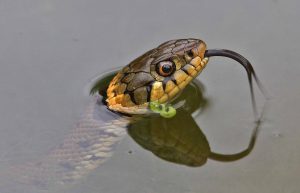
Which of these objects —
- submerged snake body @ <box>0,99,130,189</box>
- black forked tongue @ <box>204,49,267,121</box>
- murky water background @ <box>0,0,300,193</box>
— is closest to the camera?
murky water background @ <box>0,0,300,193</box>

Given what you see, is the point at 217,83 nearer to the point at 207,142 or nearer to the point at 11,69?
the point at 207,142

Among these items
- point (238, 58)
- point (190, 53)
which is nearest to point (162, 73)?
point (190, 53)

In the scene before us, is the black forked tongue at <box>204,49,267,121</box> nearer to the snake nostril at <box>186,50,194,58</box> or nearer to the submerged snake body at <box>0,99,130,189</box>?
the snake nostril at <box>186,50,194,58</box>

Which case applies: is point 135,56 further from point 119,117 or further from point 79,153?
point 79,153

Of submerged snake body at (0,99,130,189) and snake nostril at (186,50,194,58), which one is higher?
snake nostril at (186,50,194,58)

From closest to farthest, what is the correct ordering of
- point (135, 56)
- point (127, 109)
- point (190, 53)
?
point (190, 53) < point (127, 109) < point (135, 56)

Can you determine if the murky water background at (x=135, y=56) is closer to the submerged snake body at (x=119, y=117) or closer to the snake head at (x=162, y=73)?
the submerged snake body at (x=119, y=117)

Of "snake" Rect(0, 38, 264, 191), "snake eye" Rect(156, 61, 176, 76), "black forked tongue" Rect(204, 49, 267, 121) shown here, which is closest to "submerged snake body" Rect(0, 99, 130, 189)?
"snake" Rect(0, 38, 264, 191)

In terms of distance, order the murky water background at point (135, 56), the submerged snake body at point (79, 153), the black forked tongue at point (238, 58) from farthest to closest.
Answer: the black forked tongue at point (238, 58) → the submerged snake body at point (79, 153) → the murky water background at point (135, 56)

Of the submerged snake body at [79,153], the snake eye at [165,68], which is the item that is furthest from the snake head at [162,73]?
the submerged snake body at [79,153]
